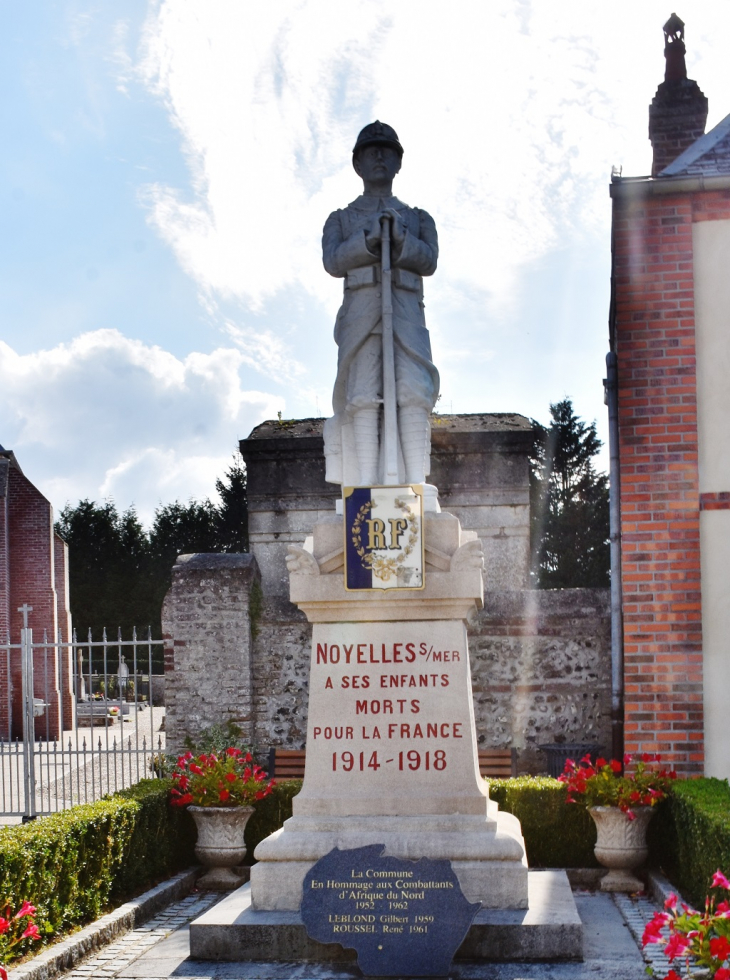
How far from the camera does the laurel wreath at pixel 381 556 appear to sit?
6219 millimetres

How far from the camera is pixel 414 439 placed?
23.5 feet

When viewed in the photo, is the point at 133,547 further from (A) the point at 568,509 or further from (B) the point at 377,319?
(B) the point at 377,319

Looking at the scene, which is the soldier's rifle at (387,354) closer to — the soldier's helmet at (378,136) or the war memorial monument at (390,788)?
the war memorial monument at (390,788)

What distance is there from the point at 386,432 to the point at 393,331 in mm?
701

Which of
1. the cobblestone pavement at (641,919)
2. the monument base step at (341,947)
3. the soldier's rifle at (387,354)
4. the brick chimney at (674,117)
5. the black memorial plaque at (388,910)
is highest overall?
the brick chimney at (674,117)

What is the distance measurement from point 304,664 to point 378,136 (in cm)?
501

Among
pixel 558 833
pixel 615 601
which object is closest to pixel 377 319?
pixel 615 601

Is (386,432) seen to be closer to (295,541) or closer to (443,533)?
(443,533)

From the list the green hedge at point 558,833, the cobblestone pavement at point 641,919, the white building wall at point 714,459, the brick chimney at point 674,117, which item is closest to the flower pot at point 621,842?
the cobblestone pavement at point 641,919

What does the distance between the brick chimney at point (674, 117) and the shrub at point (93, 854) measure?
31.1 feet

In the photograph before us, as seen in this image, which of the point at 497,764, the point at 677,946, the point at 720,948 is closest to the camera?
the point at 720,948

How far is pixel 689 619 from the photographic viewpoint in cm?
824

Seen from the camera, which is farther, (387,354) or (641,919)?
(387,354)

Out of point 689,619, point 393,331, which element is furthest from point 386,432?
point 689,619
